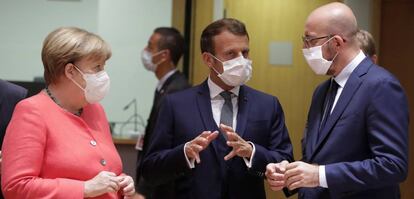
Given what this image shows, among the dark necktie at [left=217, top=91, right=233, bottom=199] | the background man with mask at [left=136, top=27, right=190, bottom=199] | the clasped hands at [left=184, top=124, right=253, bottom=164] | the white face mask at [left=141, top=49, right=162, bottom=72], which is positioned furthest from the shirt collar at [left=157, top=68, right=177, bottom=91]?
the clasped hands at [left=184, top=124, right=253, bottom=164]

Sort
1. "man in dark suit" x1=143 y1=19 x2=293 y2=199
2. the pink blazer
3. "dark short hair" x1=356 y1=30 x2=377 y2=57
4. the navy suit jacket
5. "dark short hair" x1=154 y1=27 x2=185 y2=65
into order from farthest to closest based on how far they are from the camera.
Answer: "dark short hair" x1=154 y1=27 x2=185 y2=65 → "dark short hair" x1=356 y1=30 x2=377 y2=57 → "man in dark suit" x1=143 y1=19 x2=293 y2=199 → the navy suit jacket → the pink blazer

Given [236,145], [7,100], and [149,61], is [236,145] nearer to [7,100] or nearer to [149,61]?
[7,100]

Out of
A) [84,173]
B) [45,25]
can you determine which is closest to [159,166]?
[84,173]

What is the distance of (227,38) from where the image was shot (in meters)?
2.56

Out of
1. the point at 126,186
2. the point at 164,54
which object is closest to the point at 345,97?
the point at 126,186

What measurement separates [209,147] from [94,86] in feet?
1.93

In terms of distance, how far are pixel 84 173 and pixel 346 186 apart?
91 centimetres

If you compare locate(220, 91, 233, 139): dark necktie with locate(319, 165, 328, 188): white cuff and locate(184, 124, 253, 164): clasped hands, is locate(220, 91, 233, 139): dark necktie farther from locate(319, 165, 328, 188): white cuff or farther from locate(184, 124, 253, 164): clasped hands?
locate(319, 165, 328, 188): white cuff

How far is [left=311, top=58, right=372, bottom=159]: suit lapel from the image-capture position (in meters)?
2.20

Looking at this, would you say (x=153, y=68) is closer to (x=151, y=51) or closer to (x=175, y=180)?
(x=151, y=51)

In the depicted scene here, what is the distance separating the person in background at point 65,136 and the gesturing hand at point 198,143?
0.97ft

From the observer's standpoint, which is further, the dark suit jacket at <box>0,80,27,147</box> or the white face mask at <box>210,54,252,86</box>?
the white face mask at <box>210,54,252,86</box>

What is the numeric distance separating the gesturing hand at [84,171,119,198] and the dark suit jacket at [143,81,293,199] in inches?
18.0

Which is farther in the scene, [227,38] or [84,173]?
[227,38]
